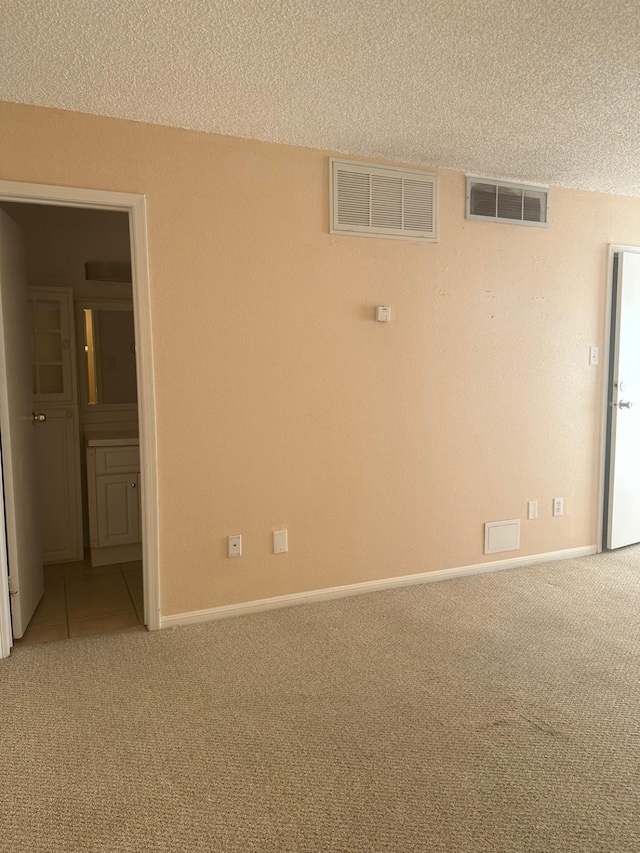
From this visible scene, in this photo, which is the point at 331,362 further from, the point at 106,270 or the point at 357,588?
the point at 106,270

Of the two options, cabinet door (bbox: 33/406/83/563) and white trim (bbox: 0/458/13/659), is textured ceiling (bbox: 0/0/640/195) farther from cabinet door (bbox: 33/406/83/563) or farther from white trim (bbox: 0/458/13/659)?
cabinet door (bbox: 33/406/83/563)

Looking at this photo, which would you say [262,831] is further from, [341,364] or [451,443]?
[451,443]

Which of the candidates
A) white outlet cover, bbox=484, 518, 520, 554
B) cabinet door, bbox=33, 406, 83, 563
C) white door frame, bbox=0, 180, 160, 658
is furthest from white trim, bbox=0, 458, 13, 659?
white outlet cover, bbox=484, 518, 520, 554

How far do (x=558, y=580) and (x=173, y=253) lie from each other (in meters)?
2.83

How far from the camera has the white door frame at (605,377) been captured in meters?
3.78

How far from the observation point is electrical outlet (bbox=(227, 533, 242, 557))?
2.86 m

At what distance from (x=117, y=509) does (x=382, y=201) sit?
250 cm

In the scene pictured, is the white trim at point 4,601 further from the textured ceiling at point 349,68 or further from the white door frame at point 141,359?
the textured ceiling at point 349,68

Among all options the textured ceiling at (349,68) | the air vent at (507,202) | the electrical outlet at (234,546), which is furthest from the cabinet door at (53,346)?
the air vent at (507,202)

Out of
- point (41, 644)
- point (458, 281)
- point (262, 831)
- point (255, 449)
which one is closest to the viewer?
point (262, 831)

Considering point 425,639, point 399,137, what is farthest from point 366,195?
point 425,639

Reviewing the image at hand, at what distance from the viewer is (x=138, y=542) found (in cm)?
380

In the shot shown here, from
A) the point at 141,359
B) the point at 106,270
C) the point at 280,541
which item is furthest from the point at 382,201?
the point at 106,270

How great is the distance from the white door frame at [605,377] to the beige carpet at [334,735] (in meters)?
1.14
